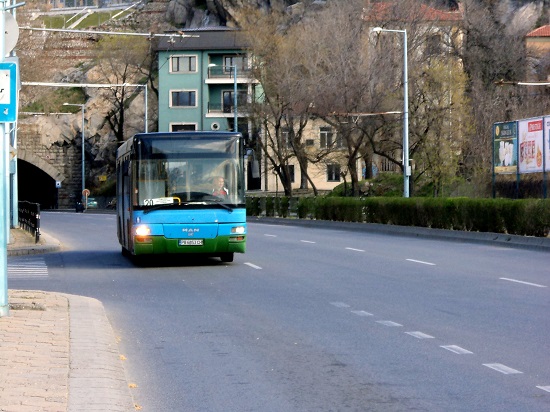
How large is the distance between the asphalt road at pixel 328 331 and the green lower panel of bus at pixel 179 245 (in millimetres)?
465

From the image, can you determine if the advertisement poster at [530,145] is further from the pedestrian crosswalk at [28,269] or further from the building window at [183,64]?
the building window at [183,64]

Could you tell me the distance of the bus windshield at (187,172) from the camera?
21891mm

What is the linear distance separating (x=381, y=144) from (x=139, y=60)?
42604 millimetres

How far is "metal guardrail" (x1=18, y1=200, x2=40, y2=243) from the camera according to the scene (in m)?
32.4

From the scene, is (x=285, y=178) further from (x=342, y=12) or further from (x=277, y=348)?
(x=277, y=348)

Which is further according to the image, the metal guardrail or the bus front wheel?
the metal guardrail

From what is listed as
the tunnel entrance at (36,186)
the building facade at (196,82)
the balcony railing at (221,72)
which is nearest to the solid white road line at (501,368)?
the balcony railing at (221,72)

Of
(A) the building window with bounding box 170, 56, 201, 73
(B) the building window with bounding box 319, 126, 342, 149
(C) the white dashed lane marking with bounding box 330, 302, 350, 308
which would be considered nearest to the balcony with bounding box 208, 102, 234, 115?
(A) the building window with bounding box 170, 56, 201, 73

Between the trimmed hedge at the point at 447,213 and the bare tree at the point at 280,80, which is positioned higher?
the bare tree at the point at 280,80

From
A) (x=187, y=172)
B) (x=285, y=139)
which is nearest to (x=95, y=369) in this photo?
(x=187, y=172)

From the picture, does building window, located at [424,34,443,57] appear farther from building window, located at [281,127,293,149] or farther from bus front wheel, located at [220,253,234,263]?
bus front wheel, located at [220,253,234,263]

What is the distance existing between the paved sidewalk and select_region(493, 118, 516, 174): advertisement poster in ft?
89.3

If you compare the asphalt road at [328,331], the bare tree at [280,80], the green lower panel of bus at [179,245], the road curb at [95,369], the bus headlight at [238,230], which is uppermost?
the bare tree at [280,80]

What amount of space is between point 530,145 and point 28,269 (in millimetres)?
21229
